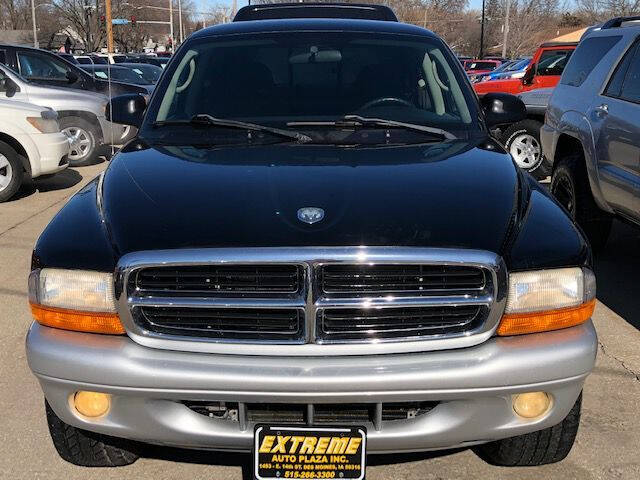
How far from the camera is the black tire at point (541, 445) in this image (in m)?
2.84

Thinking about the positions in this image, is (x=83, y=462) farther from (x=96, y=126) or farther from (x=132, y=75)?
(x=132, y=75)

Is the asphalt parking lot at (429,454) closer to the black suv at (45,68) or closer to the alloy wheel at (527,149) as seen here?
the alloy wheel at (527,149)

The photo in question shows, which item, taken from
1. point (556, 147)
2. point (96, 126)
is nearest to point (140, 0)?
point (96, 126)

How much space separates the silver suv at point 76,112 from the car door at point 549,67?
27.4 feet

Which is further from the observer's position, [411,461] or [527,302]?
[411,461]

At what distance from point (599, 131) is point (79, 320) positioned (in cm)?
415

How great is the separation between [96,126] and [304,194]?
31.1 feet

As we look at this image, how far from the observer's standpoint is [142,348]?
8.07ft

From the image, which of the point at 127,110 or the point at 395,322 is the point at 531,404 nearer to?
the point at 395,322

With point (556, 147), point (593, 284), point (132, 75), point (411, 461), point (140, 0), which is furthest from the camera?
point (140, 0)

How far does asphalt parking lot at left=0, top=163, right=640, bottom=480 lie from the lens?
3039mm

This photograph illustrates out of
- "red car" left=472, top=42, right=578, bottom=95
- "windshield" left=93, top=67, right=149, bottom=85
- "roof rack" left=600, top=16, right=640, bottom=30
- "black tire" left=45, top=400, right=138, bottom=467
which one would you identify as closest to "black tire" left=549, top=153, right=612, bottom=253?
"roof rack" left=600, top=16, right=640, bottom=30

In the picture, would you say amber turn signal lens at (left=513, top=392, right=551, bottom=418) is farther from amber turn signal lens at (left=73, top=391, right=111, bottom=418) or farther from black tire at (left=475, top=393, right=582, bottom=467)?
amber turn signal lens at (left=73, top=391, right=111, bottom=418)

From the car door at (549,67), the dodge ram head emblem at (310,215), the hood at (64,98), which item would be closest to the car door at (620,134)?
the dodge ram head emblem at (310,215)
